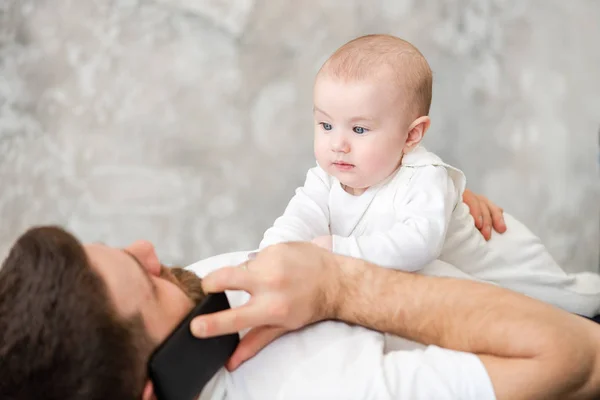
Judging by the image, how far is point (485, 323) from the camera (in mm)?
1262

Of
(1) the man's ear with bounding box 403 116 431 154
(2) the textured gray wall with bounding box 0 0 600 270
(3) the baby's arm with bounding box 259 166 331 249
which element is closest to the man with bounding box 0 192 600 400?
(3) the baby's arm with bounding box 259 166 331 249

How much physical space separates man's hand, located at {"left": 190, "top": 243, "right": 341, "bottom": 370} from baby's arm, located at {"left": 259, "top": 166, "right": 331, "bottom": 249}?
236 mm

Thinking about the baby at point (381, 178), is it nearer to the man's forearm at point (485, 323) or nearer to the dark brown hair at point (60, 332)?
the man's forearm at point (485, 323)

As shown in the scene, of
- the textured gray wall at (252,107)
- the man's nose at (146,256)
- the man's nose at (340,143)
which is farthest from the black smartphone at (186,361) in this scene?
the textured gray wall at (252,107)

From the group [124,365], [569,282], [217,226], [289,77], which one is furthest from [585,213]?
[124,365]

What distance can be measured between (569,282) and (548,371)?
65cm

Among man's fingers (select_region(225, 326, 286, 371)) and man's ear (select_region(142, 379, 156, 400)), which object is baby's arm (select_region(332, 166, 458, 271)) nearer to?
man's fingers (select_region(225, 326, 286, 371))

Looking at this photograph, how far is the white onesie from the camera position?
1.45m

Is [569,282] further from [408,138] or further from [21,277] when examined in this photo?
[21,277]

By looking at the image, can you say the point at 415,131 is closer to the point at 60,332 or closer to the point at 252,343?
the point at 252,343

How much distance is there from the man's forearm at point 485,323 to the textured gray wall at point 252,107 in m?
1.50

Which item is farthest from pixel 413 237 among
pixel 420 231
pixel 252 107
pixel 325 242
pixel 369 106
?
pixel 252 107

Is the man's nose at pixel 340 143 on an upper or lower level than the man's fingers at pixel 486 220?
upper

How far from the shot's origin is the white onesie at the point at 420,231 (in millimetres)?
1450
